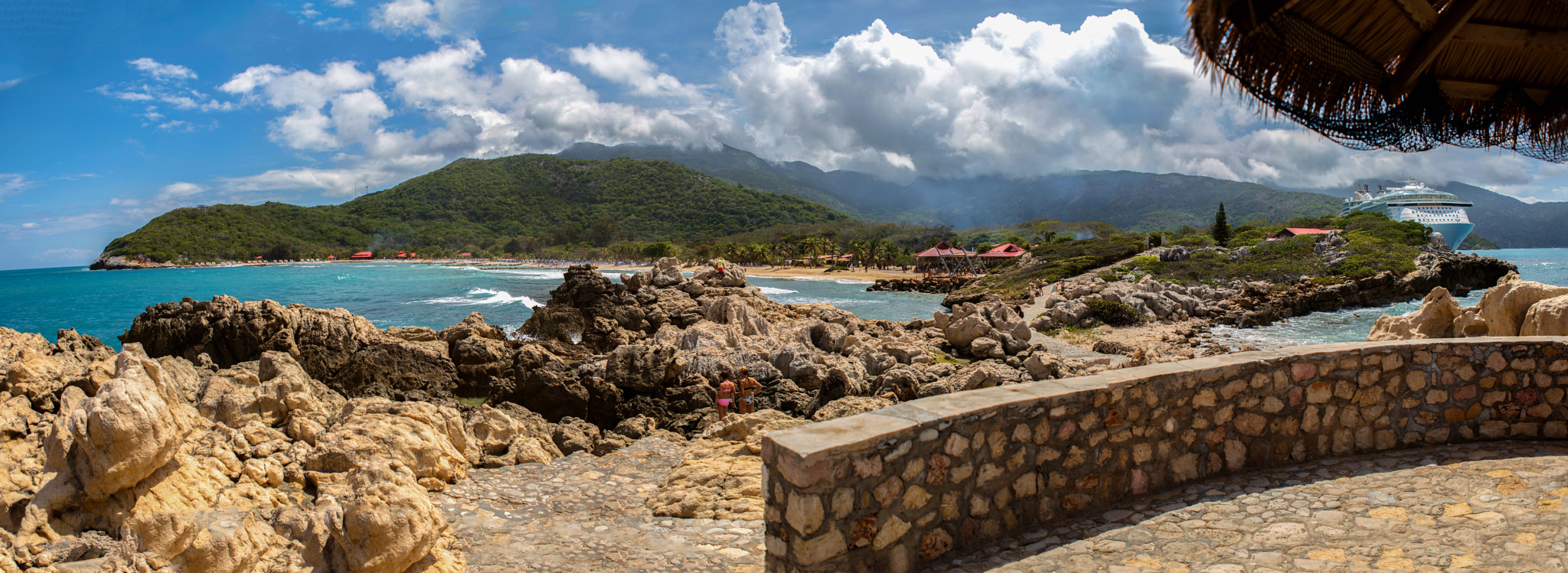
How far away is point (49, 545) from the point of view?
430 cm

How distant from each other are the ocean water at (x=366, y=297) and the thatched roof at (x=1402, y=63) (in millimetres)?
29592

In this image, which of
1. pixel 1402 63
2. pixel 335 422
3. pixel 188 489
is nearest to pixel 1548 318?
pixel 1402 63

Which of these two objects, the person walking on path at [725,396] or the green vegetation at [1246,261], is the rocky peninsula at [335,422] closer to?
the person walking on path at [725,396]

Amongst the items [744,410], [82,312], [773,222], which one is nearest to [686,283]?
[744,410]

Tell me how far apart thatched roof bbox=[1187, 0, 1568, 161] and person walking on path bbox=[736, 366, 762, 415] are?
26.5ft

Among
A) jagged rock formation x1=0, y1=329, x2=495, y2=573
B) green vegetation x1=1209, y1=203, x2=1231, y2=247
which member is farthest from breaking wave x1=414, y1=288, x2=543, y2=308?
green vegetation x1=1209, y1=203, x2=1231, y2=247

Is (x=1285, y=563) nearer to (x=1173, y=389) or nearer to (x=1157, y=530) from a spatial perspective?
(x=1157, y=530)

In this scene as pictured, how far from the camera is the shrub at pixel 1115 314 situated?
27.1 meters

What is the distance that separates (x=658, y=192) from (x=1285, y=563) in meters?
177

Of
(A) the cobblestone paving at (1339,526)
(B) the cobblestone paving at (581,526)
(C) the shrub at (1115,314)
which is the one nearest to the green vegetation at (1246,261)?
(C) the shrub at (1115,314)

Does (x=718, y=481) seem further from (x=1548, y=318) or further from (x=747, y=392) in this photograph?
(x=1548, y=318)

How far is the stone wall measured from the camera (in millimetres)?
3008

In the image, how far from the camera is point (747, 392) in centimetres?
1159

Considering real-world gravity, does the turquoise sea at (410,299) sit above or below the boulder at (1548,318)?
below
